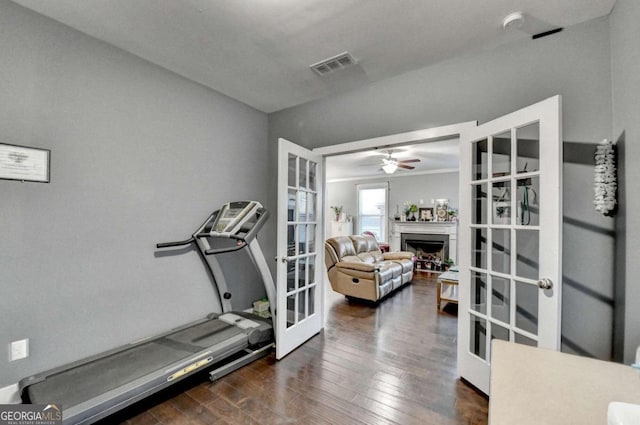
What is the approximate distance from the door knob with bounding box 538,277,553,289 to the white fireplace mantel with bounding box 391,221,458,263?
16.5ft

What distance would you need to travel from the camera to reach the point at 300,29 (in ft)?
6.73

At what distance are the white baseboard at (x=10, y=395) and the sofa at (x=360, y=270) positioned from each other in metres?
3.54

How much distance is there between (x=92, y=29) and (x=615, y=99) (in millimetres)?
3707

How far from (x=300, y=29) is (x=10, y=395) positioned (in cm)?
321

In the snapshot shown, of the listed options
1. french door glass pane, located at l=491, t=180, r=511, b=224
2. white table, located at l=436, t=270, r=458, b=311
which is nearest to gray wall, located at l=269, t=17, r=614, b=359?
french door glass pane, located at l=491, t=180, r=511, b=224

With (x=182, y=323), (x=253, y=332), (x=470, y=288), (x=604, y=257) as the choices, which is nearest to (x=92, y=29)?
(x=182, y=323)

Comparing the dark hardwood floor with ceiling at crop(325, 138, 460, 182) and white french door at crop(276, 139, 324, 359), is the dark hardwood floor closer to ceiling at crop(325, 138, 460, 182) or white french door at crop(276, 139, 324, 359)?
white french door at crop(276, 139, 324, 359)

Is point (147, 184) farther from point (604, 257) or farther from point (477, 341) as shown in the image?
point (604, 257)

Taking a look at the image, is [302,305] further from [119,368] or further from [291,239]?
[119,368]

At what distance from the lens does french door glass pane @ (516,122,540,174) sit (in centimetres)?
180

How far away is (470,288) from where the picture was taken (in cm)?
221

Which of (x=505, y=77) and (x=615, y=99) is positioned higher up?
(x=505, y=77)

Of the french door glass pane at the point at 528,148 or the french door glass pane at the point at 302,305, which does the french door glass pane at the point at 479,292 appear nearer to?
the french door glass pane at the point at 528,148

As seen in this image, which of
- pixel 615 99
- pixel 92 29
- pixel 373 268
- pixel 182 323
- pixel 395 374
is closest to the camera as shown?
pixel 615 99
